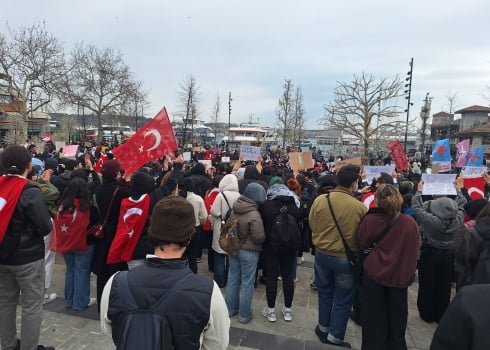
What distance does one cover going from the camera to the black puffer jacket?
2.99 m

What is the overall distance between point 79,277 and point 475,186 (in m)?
6.84

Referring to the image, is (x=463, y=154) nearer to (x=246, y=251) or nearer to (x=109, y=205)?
(x=246, y=251)

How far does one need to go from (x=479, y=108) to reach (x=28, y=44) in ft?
172

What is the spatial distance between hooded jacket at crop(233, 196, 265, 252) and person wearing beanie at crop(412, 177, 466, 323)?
2.15m

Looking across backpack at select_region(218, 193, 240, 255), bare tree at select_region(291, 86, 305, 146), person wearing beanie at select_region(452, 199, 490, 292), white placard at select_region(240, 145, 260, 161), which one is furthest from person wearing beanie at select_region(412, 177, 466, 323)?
bare tree at select_region(291, 86, 305, 146)

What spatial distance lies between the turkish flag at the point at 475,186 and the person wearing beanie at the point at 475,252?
11.0ft

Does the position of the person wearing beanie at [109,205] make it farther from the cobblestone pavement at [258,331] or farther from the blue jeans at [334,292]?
the blue jeans at [334,292]

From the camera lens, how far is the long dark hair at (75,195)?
414 cm

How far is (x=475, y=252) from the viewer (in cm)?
306

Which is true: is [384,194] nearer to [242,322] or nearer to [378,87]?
[242,322]

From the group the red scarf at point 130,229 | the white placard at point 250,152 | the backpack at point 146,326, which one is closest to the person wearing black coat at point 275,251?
the red scarf at point 130,229

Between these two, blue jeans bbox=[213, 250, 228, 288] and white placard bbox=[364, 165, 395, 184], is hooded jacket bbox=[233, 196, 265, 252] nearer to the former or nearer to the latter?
blue jeans bbox=[213, 250, 228, 288]

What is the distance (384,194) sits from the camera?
336cm

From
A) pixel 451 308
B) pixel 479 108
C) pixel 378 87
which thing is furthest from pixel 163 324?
pixel 479 108
